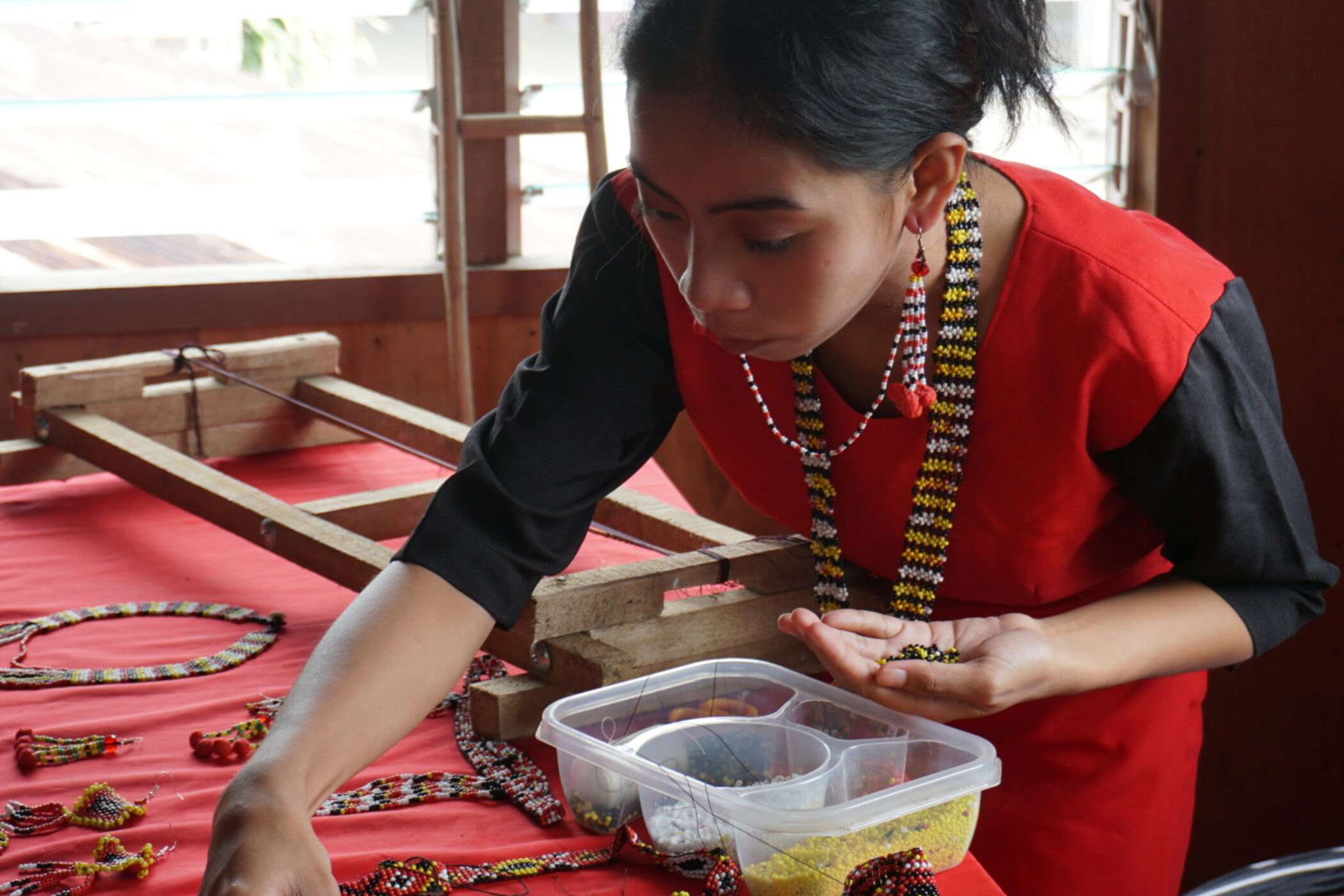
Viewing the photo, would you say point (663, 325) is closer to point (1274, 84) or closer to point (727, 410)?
point (727, 410)

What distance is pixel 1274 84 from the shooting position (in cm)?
228

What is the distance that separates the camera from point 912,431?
990 millimetres

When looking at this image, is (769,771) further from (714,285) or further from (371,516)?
(371,516)

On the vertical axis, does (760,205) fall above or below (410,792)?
above

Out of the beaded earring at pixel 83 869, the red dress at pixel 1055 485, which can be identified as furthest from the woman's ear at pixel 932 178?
the beaded earring at pixel 83 869

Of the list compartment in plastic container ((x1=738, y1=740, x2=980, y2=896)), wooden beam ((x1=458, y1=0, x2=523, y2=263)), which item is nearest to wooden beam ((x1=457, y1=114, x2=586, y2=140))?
wooden beam ((x1=458, y1=0, x2=523, y2=263))

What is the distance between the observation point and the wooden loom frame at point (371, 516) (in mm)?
1034

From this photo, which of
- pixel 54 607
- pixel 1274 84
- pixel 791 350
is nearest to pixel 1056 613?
pixel 791 350

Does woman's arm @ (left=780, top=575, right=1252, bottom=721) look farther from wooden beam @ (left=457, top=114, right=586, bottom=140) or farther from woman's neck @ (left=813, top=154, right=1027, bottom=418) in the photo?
wooden beam @ (left=457, top=114, right=586, bottom=140)

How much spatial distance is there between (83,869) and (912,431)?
673mm

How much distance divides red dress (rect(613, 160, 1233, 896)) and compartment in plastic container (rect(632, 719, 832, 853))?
263 mm

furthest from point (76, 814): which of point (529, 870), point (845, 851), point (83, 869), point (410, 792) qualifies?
point (845, 851)

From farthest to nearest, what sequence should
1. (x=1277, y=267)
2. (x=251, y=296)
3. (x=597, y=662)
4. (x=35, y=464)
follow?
1. (x=251, y=296)
2. (x=1277, y=267)
3. (x=35, y=464)
4. (x=597, y=662)

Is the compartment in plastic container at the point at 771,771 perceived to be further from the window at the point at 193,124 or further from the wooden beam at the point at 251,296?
the window at the point at 193,124
